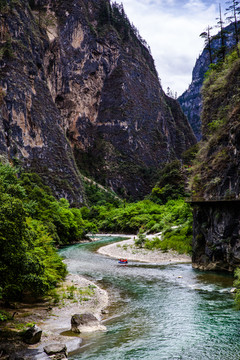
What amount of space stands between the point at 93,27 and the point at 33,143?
87356 mm

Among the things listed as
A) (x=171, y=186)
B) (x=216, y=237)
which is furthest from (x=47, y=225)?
(x=171, y=186)

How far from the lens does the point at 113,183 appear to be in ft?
479

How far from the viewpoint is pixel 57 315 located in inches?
640

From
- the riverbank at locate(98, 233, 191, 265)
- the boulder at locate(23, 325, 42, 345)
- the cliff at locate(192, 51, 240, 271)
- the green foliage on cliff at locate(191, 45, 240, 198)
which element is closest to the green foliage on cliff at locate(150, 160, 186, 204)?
the riverbank at locate(98, 233, 191, 265)

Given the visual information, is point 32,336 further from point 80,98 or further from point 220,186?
point 80,98

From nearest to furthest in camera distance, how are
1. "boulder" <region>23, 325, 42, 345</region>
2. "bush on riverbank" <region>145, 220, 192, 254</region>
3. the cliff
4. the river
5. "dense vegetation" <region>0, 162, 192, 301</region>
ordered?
the river
"dense vegetation" <region>0, 162, 192, 301</region>
"boulder" <region>23, 325, 42, 345</region>
the cliff
"bush on riverbank" <region>145, 220, 192, 254</region>

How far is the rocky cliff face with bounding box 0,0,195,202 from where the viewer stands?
9331 cm

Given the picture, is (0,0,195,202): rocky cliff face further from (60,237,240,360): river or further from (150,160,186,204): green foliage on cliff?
(60,237,240,360): river

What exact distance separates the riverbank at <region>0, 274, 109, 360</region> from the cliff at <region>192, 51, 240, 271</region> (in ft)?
34.6

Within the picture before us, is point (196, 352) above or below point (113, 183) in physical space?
below

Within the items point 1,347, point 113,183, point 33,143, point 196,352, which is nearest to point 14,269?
point 1,347

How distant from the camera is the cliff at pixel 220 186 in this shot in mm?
24781

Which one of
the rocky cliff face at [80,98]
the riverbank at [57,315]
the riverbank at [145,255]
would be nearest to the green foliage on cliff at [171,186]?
Answer: the rocky cliff face at [80,98]

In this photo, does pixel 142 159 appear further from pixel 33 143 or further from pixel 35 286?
pixel 35 286
